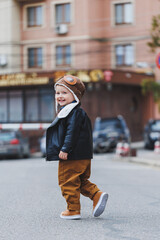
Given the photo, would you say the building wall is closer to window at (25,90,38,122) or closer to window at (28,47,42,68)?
window at (28,47,42,68)

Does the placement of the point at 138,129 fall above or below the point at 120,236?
below

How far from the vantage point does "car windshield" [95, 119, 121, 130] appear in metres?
22.3

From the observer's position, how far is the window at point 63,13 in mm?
32000

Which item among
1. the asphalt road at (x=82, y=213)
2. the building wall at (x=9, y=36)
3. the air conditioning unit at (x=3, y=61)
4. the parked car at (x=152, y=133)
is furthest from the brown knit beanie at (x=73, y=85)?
the building wall at (x=9, y=36)

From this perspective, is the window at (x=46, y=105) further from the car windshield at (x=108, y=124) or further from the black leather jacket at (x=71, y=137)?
the black leather jacket at (x=71, y=137)

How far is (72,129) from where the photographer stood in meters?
5.67

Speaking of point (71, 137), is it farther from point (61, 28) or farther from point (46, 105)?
point (61, 28)

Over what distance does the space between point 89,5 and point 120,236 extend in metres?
28.0

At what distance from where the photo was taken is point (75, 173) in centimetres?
571

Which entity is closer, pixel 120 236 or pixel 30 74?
pixel 120 236

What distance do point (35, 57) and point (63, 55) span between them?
205 cm

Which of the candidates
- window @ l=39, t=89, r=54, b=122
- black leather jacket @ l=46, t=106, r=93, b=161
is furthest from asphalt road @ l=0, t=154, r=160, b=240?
window @ l=39, t=89, r=54, b=122

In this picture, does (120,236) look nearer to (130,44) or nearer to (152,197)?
(152,197)

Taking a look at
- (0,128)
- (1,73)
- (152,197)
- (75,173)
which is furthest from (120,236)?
(1,73)
